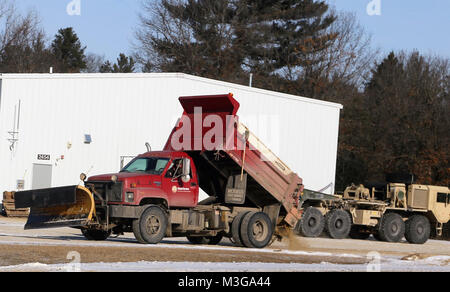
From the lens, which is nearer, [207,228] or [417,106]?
[207,228]

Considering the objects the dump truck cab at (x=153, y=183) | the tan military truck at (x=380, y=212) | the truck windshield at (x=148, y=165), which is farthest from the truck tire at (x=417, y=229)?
the truck windshield at (x=148, y=165)

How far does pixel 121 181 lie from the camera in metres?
17.7

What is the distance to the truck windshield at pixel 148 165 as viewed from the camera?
18422 millimetres

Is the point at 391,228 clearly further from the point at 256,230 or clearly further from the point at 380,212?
the point at 256,230

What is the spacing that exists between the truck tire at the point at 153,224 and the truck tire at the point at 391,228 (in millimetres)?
12907

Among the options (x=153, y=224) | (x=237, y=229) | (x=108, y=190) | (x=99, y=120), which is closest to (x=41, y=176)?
(x=99, y=120)

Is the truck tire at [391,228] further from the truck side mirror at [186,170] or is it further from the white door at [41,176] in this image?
the white door at [41,176]

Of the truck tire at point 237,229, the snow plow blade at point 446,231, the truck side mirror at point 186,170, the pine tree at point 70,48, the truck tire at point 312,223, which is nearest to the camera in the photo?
the truck side mirror at point 186,170

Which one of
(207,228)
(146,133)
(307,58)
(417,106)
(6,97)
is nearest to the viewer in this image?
(207,228)

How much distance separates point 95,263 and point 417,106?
3982 centimetres

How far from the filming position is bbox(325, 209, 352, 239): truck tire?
2773 cm

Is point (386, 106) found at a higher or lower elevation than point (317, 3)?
lower

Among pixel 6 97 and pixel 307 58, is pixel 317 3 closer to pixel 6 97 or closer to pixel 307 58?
pixel 307 58

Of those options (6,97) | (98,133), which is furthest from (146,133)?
(6,97)
